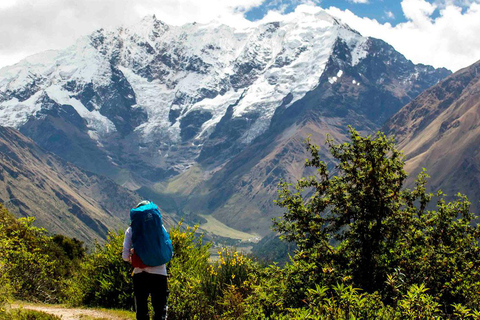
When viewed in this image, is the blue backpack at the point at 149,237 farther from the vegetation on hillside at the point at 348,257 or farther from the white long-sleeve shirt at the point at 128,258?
the vegetation on hillside at the point at 348,257

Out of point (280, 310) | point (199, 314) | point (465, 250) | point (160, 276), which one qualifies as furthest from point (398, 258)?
point (160, 276)

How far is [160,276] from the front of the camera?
47.9 ft

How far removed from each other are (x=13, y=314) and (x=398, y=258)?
1344 centimetres

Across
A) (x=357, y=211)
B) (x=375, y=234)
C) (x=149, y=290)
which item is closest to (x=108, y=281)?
(x=149, y=290)


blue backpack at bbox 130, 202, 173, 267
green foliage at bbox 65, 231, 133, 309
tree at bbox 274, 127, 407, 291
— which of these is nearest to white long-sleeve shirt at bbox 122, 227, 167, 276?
blue backpack at bbox 130, 202, 173, 267

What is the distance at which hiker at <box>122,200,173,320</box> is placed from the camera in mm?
14320

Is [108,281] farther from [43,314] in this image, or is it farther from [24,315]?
[24,315]

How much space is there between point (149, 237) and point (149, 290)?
169 cm

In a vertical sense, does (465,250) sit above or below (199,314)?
above

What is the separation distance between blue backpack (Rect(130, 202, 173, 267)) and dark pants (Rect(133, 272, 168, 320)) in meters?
0.57

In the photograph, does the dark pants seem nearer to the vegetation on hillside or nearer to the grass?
the vegetation on hillside

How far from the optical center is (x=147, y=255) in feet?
46.6

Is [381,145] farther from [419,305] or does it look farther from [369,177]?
[419,305]

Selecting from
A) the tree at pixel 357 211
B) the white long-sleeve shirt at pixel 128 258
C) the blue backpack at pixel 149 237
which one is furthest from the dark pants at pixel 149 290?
the tree at pixel 357 211
